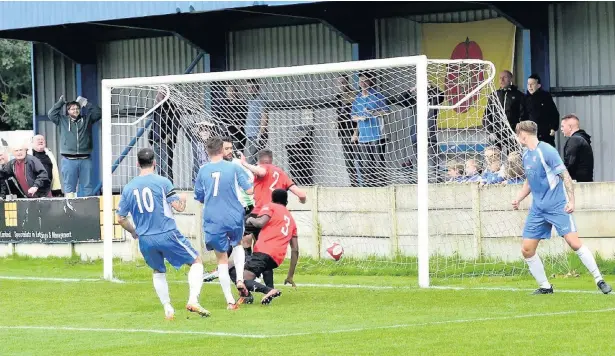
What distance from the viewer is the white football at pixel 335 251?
19.4 m

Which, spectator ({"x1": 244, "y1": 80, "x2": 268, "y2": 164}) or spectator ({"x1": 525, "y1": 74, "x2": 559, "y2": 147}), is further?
spectator ({"x1": 244, "y1": 80, "x2": 268, "y2": 164})

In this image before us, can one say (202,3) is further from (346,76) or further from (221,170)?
(221,170)

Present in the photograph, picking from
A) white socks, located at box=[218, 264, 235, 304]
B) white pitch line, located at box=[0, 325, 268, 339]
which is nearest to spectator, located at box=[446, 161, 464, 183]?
white socks, located at box=[218, 264, 235, 304]

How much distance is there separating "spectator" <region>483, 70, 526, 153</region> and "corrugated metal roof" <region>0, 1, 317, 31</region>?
387 cm

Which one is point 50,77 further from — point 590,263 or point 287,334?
point 287,334

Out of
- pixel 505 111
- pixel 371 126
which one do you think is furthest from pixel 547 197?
pixel 505 111

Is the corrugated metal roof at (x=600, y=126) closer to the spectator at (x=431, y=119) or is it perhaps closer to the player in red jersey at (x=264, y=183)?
the spectator at (x=431, y=119)

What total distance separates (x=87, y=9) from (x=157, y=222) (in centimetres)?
1271

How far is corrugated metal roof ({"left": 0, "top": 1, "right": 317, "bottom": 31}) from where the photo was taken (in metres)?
23.9

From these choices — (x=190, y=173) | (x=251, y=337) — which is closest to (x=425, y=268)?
(x=251, y=337)

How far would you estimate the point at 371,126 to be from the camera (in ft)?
68.3

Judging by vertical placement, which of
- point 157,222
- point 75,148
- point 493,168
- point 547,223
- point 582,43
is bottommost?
point 547,223

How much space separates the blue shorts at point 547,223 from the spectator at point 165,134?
8219 mm

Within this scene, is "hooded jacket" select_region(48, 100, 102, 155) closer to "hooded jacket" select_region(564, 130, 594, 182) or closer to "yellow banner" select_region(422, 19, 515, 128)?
"yellow banner" select_region(422, 19, 515, 128)
